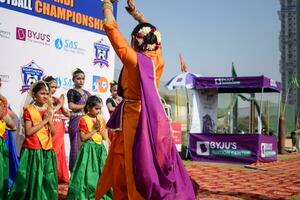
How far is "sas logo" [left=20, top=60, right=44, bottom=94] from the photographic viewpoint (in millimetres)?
5516

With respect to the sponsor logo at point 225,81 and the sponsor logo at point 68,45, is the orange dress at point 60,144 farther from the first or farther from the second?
the sponsor logo at point 225,81

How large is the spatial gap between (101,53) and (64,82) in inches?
38.1

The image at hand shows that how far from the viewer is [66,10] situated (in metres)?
6.32

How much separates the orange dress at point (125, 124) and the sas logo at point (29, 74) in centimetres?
262

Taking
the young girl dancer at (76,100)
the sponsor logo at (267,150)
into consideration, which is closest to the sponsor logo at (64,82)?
the young girl dancer at (76,100)

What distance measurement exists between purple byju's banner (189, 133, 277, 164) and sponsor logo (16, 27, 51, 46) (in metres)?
6.89

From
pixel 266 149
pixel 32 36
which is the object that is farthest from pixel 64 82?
pixel 266 149

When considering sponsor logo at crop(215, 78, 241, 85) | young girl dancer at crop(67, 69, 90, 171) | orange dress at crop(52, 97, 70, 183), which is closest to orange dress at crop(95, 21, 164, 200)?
young girl dancer at crop(67, 69, 90, 171)

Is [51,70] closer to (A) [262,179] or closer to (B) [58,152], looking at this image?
(B) [58,152]

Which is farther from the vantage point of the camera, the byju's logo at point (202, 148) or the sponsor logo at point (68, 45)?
the byju's logo at point (202, 148)

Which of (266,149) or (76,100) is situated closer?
(76,100)

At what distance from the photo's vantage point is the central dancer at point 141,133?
2.97 meters

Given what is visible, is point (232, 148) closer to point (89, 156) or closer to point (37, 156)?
point (89, 156)

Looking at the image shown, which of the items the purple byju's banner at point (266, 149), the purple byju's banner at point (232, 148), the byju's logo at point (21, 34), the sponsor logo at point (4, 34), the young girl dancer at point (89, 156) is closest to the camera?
the young girl dancer at point (89, 156)
